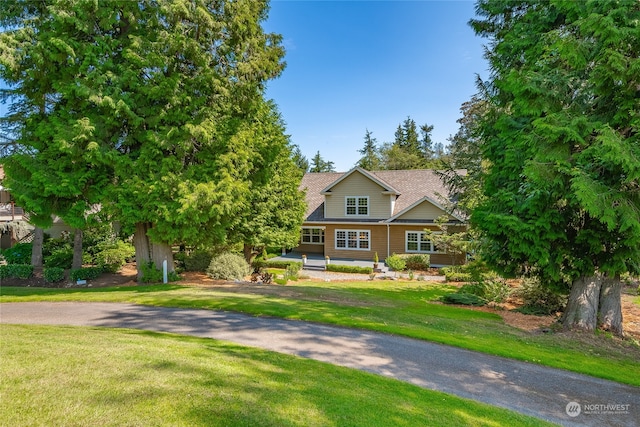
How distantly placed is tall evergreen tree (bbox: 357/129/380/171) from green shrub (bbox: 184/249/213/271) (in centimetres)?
4444

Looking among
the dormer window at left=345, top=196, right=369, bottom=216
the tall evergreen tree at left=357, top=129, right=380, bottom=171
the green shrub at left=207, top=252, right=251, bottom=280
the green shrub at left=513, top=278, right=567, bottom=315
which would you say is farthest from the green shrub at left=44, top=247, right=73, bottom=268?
the tall evergreen tree at left=357, top=129, right=380, bottom=171

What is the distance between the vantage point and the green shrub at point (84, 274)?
15.8m

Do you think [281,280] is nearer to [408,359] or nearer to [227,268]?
[227,268]

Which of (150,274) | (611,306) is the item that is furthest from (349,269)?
(611,306)

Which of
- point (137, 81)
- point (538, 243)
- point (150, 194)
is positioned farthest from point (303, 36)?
point (538, 243)

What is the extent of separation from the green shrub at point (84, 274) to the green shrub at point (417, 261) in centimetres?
1818

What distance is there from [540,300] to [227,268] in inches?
542

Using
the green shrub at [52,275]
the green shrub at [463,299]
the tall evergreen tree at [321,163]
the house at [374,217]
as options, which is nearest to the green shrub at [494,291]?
the green shrub at [463,299]

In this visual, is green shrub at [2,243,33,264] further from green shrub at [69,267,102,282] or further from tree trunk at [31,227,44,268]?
green shrub at [69,267,102,282]

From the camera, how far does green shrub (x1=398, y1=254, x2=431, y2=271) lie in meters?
22.9

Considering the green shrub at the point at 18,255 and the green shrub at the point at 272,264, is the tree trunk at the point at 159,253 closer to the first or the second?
the green shrub at the point at 272,264

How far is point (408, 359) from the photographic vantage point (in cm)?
690

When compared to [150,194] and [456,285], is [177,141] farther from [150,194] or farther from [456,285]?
[456,285]

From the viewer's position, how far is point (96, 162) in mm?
12953
